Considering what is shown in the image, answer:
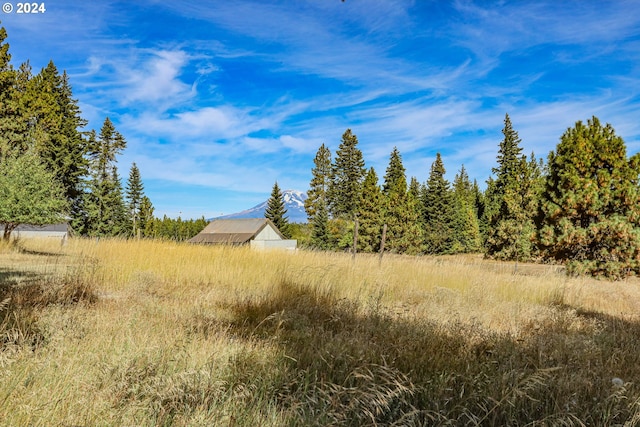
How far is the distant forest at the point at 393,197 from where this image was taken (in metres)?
15.3

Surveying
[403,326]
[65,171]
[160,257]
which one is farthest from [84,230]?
[403,326]

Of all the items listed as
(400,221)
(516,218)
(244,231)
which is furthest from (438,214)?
(244,231)

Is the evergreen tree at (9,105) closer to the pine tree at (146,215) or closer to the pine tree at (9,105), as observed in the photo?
the pine tree at (9,105)

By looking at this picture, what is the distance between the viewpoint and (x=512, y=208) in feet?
104

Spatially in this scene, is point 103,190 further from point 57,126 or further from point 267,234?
point 267,234

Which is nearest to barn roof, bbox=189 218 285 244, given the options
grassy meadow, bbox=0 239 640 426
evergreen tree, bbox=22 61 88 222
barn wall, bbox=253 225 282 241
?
barn wall, bbox=253 225 282 241

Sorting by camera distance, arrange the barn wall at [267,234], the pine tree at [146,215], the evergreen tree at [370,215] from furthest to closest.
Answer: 1. the pine tree at [146,215]
2. the barn wall at [267,234]
3. the evergreen tree at [370,215]

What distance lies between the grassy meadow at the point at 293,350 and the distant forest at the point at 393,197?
Result: 204 inches

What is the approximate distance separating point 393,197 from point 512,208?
10.4 m

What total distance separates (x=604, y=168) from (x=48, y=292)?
64.1 feet

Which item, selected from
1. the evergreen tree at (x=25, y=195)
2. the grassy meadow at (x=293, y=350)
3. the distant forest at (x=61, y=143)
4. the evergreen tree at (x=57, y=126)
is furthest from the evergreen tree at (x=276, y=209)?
the grassy meadow at (x=293, y=350)

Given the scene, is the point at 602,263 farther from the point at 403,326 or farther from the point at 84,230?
the point at 84,230

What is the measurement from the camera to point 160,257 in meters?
9.00

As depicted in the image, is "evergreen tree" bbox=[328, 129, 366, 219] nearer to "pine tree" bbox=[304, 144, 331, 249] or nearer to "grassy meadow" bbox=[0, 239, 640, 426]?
"pine tree" bbox=[304, 144, 331, 249]
